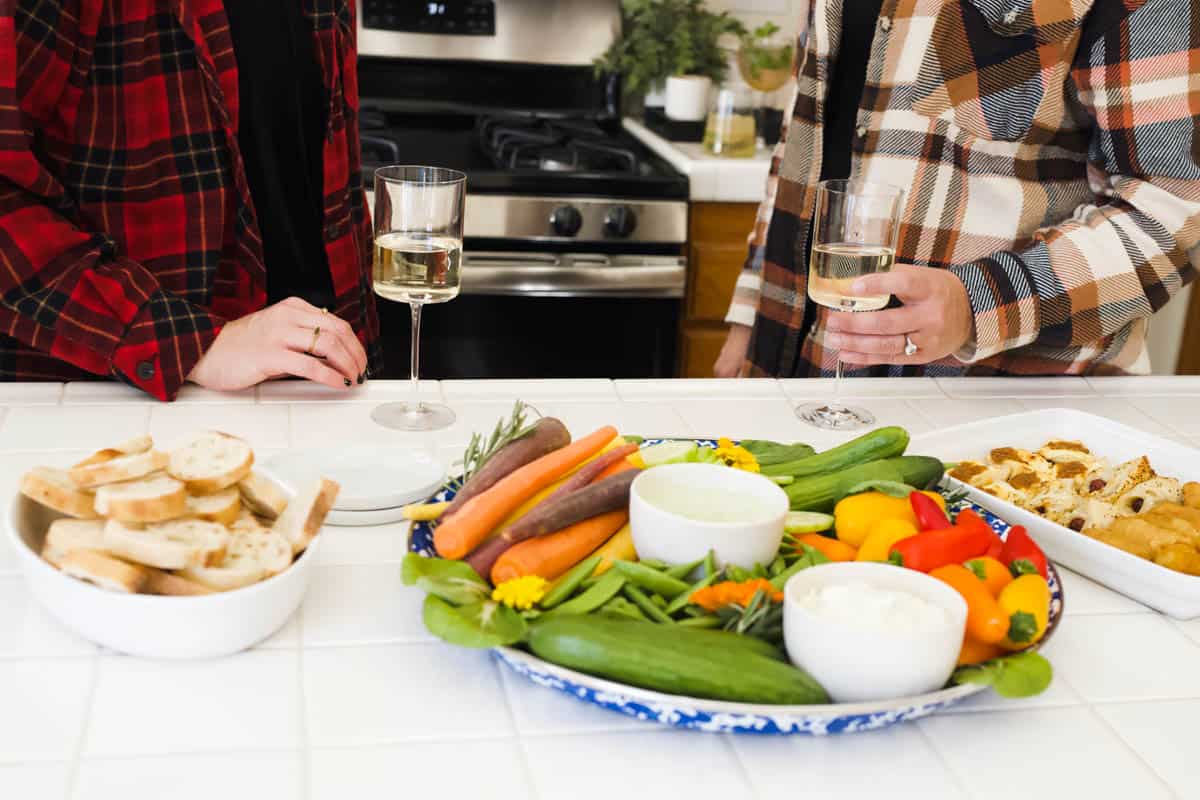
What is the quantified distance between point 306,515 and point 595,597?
207 millimetres

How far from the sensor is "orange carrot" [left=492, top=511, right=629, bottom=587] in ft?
2.74

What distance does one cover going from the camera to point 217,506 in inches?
31.3

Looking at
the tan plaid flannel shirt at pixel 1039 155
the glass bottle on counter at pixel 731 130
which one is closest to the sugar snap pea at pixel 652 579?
the tan plaid flannel shirt at pixel 1039 155

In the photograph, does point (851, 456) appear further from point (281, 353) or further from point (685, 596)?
point (281, 353)

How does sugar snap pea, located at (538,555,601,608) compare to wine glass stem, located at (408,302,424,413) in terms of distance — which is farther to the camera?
wine glass stem, located at (408,302,424,413)

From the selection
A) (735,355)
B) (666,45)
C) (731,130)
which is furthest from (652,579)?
(666,45)

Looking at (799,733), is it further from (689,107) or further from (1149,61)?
(689,107)

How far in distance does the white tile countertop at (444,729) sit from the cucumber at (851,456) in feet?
0.61

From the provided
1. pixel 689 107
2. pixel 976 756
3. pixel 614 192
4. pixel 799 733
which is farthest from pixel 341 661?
pixel 689 107

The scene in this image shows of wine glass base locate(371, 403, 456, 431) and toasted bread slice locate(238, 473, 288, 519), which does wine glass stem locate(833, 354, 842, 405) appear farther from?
toasted bread slice locate(238, 473, 288, 519)

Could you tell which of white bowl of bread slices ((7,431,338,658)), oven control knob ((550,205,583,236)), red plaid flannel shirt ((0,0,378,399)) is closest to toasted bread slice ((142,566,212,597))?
white bowl of bread slices ((7,431,338,658))

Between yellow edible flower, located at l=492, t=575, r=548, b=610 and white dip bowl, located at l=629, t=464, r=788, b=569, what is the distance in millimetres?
87

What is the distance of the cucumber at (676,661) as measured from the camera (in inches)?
28.7

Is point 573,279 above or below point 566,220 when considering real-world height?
below
